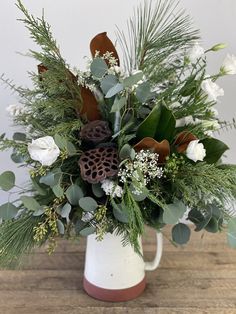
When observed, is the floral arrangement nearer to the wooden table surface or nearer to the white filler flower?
the white filler flower

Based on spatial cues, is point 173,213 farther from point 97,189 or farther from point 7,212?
point 7,212

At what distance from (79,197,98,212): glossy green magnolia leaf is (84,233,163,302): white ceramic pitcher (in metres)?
A: 0.14

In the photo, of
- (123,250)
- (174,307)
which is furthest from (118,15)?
(174,307)

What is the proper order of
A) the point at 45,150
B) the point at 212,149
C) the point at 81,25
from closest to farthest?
the point at 45,150 < the point at 212,149 < the point at 81,25

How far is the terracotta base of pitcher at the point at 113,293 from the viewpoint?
2.99 ft

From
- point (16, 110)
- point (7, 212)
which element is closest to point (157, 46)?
point (16, 110)

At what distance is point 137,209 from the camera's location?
74cm

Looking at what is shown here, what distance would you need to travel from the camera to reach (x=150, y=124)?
0.76 metres

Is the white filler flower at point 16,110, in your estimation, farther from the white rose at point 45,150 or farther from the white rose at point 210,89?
the white rose at point 210,89

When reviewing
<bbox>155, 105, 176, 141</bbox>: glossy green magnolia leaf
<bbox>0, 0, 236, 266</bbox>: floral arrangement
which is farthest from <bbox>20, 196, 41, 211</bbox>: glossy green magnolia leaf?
<bbox>155, 105, 176, 141</bbox>: glossy green magnolia leaf

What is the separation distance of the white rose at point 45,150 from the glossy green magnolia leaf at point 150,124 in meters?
0.15

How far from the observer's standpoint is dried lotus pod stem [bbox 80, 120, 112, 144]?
776 millimetres

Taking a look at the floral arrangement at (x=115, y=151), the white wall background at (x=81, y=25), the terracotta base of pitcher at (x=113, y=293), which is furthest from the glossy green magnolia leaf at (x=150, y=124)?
the white wall background at (x=81, y=25)

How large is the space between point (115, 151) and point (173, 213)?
0.14m
